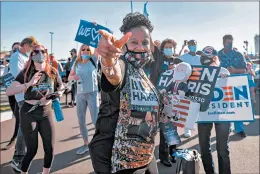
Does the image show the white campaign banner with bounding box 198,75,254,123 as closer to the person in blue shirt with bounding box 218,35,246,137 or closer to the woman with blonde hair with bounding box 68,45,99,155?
the woman with blonde hair with bounding box 68,45,99,155

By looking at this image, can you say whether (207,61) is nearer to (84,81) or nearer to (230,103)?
(230,103)

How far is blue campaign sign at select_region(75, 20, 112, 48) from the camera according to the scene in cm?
478

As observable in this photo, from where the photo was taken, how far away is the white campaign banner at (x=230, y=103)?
322 cm

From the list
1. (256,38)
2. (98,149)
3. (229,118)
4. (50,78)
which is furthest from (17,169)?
(256,38)

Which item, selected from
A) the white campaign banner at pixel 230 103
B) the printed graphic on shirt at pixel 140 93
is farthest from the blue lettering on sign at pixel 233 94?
the printed graphic on shirt at pixel 140 93

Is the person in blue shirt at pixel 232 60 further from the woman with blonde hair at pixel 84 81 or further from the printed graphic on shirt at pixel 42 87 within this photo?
the printed graphic on shirt at pixel 42 87

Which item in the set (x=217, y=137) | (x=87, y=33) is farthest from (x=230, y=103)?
(x=87, y=33)

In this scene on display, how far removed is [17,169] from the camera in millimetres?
4039

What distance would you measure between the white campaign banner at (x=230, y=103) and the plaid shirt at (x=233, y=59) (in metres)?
2.36

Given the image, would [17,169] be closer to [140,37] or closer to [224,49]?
[140,37]

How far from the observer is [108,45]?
1.38 m

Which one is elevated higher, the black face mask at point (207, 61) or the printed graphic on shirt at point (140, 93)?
the black face mask at point (207, 61)

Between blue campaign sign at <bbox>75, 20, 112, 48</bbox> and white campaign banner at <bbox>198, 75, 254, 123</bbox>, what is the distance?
2419 mm

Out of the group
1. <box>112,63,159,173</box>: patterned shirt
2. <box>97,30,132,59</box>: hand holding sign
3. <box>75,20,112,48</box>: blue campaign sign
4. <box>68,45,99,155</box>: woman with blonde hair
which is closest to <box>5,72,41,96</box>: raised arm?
<box>68,45,99,155</box>: woman with blonde hair
